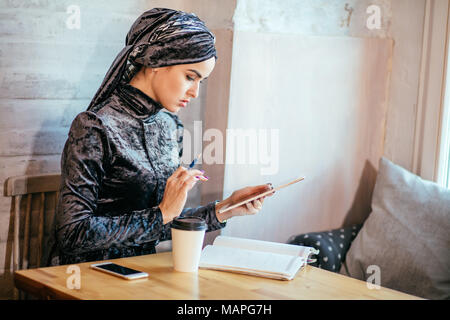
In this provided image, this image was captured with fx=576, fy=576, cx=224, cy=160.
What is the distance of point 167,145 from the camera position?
1955mm

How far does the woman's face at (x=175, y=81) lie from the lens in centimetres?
176

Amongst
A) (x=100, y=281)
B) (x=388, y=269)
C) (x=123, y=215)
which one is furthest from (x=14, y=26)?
(x=388, y=269)

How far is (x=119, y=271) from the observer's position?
1.43 m

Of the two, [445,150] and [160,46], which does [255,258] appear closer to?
[160,46]

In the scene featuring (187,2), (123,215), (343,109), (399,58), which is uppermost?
(187,2)

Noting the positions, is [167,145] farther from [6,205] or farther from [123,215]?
[6,205]

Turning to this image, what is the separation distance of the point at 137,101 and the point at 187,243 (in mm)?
557

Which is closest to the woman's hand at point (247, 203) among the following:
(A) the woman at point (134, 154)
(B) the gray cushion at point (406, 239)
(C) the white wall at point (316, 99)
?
(A) the woman at point (134, 154)

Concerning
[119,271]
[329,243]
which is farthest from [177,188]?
[329,243]

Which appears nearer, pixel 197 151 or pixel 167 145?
pixel 167 145

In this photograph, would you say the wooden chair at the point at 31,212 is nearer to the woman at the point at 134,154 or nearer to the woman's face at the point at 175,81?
the woman at the point at 134,154

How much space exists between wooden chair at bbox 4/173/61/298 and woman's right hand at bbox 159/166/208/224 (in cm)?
52

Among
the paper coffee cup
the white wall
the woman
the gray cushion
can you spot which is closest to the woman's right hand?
the woman
